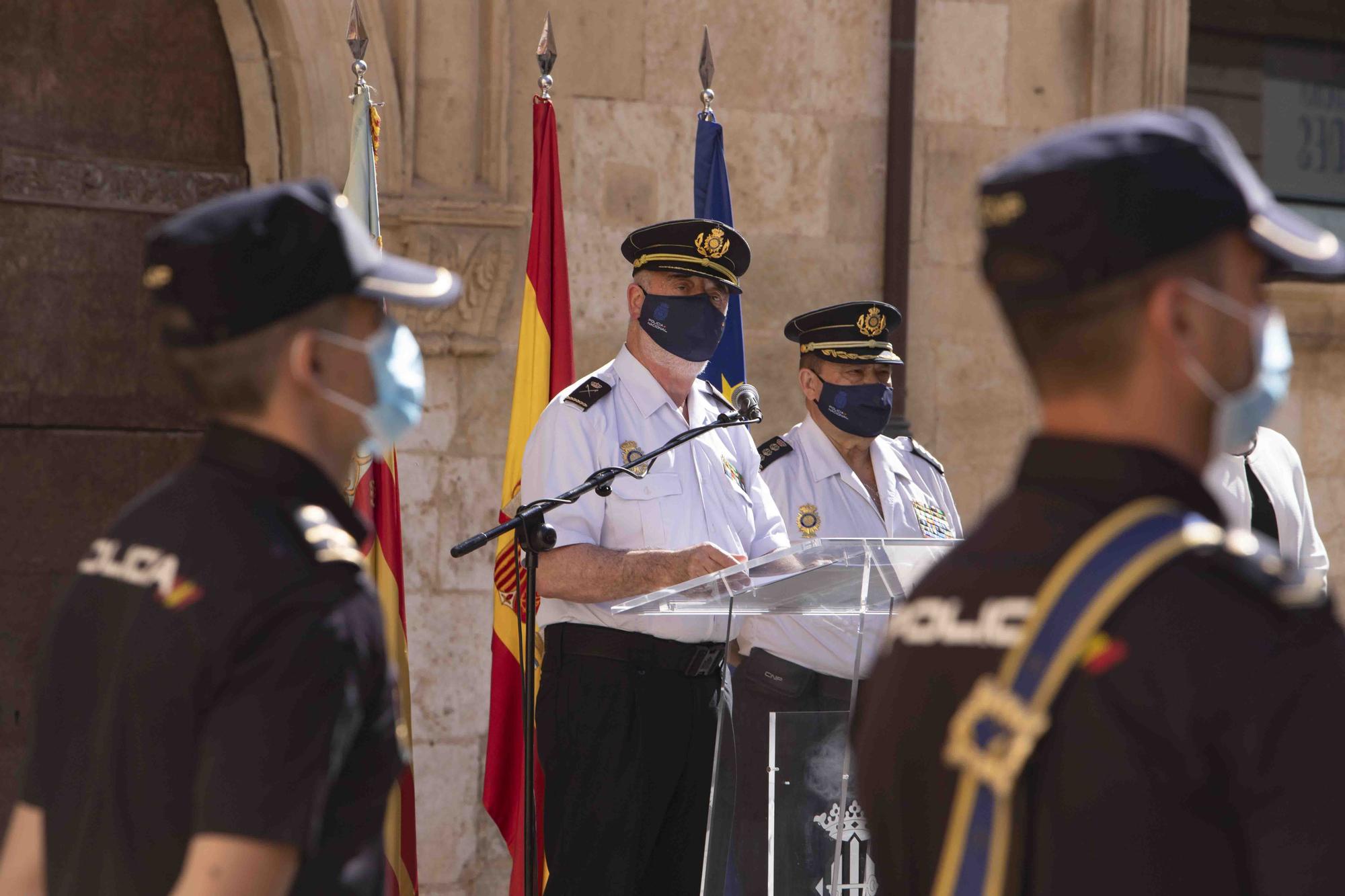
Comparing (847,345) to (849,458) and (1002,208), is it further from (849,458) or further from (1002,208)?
(1002,208)

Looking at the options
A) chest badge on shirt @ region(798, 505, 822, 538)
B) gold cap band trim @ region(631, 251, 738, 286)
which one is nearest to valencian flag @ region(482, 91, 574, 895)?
gold cap band trim @ region(631, 251, 738, 286)

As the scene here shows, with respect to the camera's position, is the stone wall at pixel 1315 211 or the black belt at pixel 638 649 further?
the stone wall at pixel 1315 211

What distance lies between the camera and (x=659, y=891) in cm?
411

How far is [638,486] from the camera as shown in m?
4.26

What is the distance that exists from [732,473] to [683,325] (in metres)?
0.42

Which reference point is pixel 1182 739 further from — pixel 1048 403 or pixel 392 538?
pixel 392 538

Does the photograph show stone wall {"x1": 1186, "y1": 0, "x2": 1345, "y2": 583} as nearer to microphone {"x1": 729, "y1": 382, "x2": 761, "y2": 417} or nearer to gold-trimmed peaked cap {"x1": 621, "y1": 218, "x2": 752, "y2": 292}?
gold-trimmed peaked cap {"x1": 621, "y1": 218, "x2": 752, "y2": 292}

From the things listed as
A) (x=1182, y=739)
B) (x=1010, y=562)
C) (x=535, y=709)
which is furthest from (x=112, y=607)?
(x=535, y=709)

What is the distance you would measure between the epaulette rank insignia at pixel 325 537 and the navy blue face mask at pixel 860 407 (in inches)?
131

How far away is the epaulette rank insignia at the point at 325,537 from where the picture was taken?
65.7 inches

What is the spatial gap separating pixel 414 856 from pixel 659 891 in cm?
118

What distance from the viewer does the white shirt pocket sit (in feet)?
13.9

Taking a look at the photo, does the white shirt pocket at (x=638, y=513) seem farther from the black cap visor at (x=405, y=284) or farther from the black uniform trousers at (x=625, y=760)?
the black cap visor at (x=405, y=284)

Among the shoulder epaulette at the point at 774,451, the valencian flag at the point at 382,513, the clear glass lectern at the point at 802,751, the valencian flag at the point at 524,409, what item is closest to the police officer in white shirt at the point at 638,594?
the clear glass lectern at the point at 802,751
